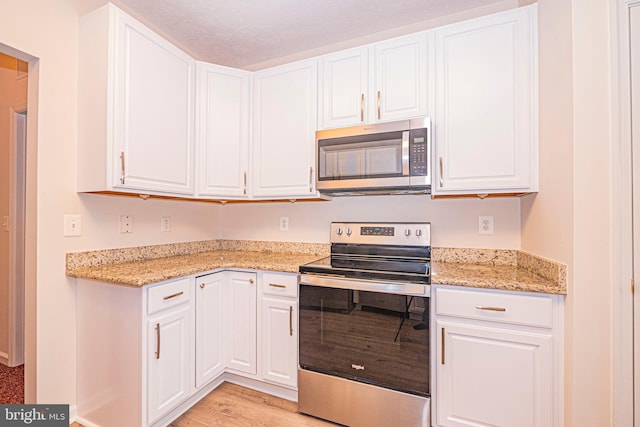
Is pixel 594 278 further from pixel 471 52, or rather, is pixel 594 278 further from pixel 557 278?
pixel 471 52

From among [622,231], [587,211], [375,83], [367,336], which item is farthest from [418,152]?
[367,336]

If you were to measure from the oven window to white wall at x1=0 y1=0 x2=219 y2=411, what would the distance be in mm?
1333

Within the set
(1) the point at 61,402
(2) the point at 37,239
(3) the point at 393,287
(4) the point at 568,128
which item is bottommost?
(1) the point at 61,402

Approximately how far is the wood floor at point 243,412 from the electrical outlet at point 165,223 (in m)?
1.23

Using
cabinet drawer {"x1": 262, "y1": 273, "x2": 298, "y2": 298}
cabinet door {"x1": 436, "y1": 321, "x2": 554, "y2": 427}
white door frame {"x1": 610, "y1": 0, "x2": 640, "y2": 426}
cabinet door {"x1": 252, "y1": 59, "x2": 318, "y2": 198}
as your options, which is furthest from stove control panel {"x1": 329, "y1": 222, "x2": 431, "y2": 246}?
white door frame {"x1": 610, "y1": 0, "x2": 640, "y2": 426}

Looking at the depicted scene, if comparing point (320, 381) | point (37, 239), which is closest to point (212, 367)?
point (320, 381)

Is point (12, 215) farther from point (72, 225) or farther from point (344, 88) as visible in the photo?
point (344, 88)

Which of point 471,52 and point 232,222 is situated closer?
point 471,52

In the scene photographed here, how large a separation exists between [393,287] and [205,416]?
4.45 ft

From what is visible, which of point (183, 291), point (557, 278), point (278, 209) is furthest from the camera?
point (278, 209)

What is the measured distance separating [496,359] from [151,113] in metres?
2.30

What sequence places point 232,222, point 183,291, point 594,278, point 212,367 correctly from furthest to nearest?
point 232,222 < point 212,367 < point 183,291 < point 594,278

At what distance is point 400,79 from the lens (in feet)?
6.00

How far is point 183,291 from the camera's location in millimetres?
1680
